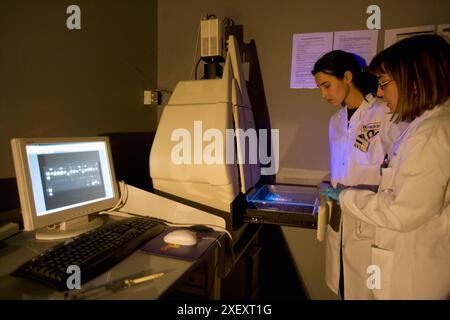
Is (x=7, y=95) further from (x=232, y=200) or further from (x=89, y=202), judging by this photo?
(x=232, y=200)

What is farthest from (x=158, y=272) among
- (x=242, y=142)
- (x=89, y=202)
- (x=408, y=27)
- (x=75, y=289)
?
(x=408, y=27)

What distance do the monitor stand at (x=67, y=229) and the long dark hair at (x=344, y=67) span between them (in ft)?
4.18

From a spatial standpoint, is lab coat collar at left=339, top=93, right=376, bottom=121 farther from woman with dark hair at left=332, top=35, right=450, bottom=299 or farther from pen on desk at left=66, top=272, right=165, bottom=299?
pen on desk at left=66, top=272, right=165, bottom=299

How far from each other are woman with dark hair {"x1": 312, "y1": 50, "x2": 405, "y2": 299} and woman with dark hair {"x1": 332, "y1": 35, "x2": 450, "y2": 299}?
20 cm

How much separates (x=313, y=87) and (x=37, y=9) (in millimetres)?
1447

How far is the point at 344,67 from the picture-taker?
1.37 m

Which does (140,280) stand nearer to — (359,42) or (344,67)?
(344,67)

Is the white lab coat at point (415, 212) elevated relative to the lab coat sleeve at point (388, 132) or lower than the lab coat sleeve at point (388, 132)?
lower

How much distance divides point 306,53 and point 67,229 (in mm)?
1579

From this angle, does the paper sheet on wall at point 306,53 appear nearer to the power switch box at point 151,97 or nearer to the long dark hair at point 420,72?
the long dark hair at point 420,72

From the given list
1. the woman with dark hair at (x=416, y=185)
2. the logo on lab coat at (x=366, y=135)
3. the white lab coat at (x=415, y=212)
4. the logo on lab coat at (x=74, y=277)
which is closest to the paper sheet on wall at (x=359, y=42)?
the logo on lab coat at (x=366, y=135)

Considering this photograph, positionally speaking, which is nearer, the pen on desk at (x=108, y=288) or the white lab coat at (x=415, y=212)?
the pen on desk at (x=108, y=288)

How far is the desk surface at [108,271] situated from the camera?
0.69m

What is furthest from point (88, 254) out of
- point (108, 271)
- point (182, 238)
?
point (182, 238)
